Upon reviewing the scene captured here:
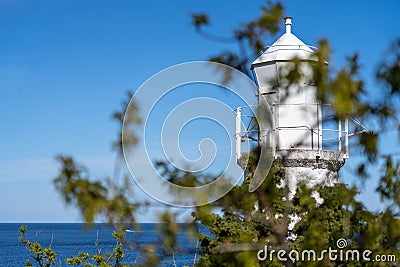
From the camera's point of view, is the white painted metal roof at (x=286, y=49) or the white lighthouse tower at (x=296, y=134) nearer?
the white lighthouse tower at (x=296, y=134)

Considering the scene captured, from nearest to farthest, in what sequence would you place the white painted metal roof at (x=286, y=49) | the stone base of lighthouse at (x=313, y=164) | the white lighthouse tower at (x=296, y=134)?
the white lighthouse tower at (x=296, y=134) → the white painted metal roof at (x=286, y=49) → the stone base of lighthouse at (x=313, y=164)

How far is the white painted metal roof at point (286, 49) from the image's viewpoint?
868 cm

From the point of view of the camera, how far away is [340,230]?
648 centimetres

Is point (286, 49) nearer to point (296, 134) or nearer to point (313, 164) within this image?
point (296, 134)

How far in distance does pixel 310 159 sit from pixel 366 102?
505 cm

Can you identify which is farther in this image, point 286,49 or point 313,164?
point 313,164

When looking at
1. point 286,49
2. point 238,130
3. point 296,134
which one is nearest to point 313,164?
point 296,134

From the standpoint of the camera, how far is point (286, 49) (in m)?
8.83

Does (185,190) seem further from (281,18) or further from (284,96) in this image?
(281,18)

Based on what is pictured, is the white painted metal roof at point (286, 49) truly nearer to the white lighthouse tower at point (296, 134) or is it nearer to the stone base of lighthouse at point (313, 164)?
the white lighthouse tower at point (296, 134)

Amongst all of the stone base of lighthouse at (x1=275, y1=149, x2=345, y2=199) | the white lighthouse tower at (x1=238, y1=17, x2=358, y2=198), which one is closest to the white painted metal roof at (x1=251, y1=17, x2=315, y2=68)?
the white lighthouse tower at (x1=238, y1=17, x2=358, y2=198)

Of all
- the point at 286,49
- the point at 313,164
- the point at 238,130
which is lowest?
the point at 238,130

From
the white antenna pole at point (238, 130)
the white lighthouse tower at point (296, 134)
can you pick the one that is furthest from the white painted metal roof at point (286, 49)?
the white antenna pole at point (238, 130)

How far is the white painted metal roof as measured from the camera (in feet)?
28.5
